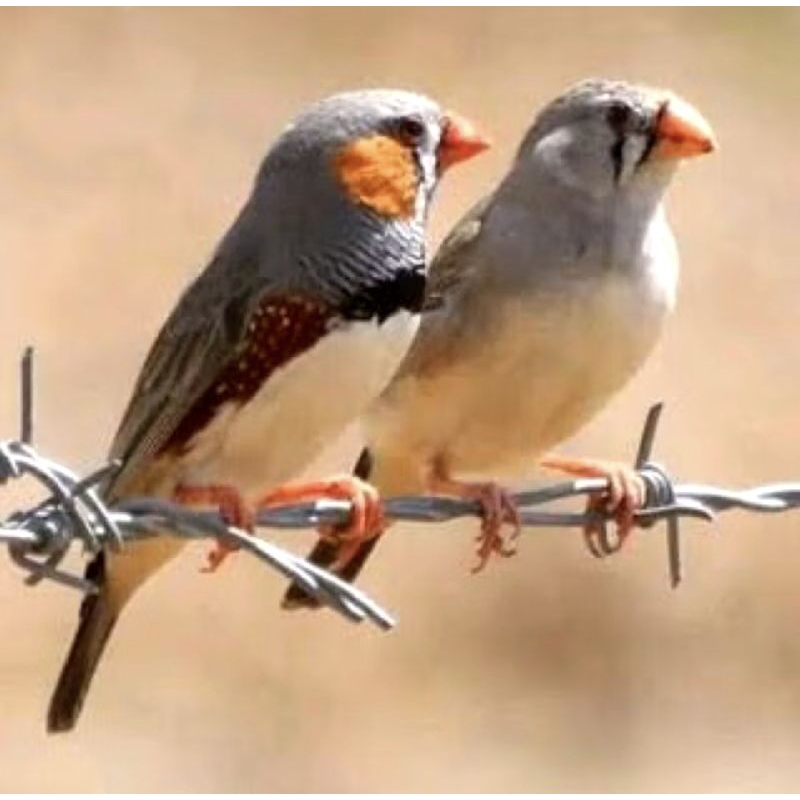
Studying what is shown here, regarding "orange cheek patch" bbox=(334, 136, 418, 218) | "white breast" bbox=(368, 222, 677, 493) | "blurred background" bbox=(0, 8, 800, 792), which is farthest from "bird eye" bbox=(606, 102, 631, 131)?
"blurred background" bbox=(0, 8, 800, 792)

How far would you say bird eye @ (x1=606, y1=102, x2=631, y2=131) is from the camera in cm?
702

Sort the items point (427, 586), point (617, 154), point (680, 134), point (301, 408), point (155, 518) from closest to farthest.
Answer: point (155, 518), point (301, 408), point (680, 134), point (617, 154), point (427, 586)

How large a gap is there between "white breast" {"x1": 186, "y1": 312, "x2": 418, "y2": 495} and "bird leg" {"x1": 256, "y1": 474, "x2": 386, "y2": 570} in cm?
9

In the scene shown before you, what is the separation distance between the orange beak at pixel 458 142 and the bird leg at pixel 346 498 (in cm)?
51

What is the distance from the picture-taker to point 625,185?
705cm

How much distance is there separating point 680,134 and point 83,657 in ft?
4.05

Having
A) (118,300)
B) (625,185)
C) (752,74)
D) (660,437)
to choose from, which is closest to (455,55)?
(752,74)

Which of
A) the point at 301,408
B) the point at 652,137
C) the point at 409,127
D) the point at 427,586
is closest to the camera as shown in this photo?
the point at 301,408

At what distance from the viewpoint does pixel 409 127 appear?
21.6 feet

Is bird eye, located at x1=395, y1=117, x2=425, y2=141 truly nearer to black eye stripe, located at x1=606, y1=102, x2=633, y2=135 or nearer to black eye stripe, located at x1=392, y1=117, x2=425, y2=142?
black eye stripe, located at x1=392, y1=117, x2=425, y2=142

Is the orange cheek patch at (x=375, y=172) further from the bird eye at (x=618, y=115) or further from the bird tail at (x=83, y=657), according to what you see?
the bird tail at (x=83, y=657)

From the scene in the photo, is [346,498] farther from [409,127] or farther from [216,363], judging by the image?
[409,127]

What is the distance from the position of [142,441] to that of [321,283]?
35 cm

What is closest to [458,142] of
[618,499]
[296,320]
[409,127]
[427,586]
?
[409,127]
